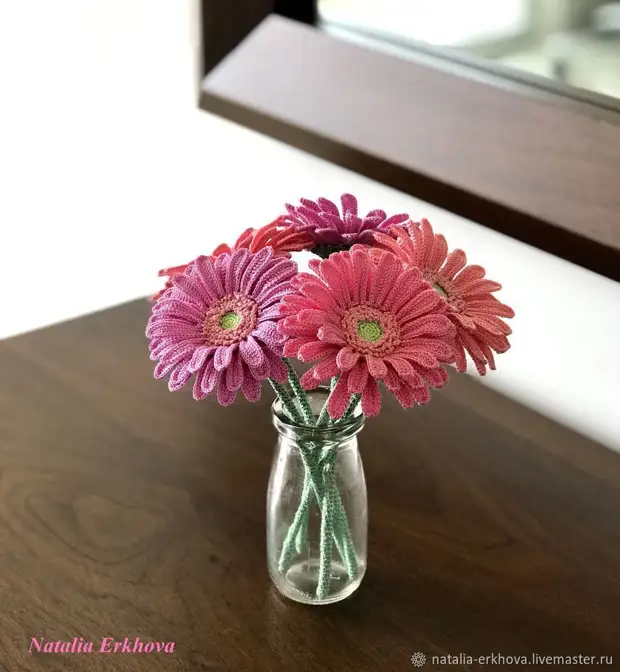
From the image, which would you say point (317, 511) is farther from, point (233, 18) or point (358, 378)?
point (233, 18)

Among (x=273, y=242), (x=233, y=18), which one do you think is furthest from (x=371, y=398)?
(x=233, y=18)

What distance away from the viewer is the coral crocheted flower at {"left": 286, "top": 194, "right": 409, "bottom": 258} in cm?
55

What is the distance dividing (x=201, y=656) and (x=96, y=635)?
7 cm

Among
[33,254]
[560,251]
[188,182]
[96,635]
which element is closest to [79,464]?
[96,635]


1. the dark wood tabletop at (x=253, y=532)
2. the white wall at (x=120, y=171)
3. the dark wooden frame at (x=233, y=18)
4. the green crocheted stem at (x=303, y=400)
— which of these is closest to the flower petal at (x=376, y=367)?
the green crocheted stem at (x=303, y=400)

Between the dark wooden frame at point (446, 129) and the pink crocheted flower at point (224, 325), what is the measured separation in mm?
315

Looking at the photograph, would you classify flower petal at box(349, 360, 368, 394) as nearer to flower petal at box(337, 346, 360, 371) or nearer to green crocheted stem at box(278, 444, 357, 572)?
flower petal at box(337, 346, 360, 371)

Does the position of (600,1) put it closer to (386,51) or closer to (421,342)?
(386,51)

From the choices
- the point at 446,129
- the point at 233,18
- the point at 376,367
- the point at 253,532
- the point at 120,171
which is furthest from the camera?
the point at 120,171

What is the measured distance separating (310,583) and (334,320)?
9.5 inches

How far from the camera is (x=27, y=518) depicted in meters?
0.70

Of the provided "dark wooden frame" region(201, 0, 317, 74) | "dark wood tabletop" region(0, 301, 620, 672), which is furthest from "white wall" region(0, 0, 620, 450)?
"dark wood tabletop" region(0, 301, 620, 672)

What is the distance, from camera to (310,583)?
63 centimetres

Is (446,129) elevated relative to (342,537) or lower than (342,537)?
elevated
